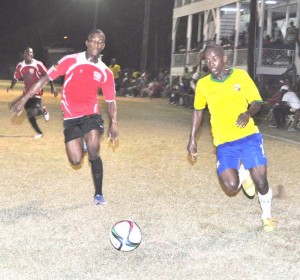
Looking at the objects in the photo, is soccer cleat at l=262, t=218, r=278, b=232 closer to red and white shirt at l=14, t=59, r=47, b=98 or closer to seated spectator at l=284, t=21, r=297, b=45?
red and white shirt at l=14, t=59, r=47, b=98

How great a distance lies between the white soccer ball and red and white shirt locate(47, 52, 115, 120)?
91.8 inches

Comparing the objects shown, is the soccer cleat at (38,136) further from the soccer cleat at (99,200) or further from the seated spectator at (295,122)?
the seated spectator at (295,122)

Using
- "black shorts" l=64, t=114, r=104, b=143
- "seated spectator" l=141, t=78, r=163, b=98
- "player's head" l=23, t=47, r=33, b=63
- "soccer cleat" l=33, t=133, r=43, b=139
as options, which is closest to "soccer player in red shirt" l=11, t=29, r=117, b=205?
"black shorts" l=64, t=114, r=104, b=143

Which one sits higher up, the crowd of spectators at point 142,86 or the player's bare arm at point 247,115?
the player's bare arm at point 247,115

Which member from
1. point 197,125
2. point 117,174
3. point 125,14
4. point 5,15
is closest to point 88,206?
point 197,125

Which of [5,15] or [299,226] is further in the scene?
[5,15]

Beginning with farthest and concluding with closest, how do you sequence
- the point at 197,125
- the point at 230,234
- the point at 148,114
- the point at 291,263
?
the point at 148,114
the point at 197,125
the point at 230,234
the point at 291,263

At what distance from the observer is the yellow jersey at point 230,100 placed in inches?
241

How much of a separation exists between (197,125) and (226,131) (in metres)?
0.58

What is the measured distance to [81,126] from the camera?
7.36 metres

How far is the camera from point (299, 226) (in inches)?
255

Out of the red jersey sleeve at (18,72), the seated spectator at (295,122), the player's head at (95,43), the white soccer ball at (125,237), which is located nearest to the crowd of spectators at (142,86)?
the seated spectator at (295,122)

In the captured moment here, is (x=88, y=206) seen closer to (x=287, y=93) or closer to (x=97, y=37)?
(x=97, y=37)

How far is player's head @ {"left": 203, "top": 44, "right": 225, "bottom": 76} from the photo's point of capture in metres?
5.99
